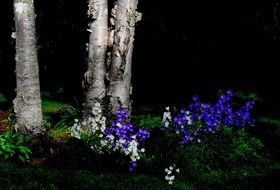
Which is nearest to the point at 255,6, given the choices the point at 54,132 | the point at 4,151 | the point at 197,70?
the point at 197,70

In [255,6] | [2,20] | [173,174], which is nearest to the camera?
[173,174]

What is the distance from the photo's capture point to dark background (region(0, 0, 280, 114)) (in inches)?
543

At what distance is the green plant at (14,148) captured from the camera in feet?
26.7

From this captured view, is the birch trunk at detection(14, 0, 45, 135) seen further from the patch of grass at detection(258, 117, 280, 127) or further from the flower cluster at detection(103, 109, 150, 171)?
the patch of grass at detection(258, 117, 280, 127)

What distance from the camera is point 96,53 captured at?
945 centimetres

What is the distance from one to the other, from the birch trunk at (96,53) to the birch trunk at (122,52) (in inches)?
10.7

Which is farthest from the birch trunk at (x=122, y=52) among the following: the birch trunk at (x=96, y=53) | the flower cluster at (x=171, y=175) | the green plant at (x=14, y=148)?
the flower cluster at (x=171, y=175)

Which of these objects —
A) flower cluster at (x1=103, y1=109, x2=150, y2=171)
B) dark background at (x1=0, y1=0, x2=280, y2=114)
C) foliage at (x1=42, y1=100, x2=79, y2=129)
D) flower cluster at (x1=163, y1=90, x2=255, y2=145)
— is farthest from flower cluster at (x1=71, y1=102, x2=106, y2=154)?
dark background at (x1=0, y1=0, x2=280, y2=114)

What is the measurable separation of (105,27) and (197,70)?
5.62 metres

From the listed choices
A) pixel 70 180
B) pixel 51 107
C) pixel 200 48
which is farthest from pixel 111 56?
pixel 200 48

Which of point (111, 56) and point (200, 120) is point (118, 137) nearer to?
point (200, 120)

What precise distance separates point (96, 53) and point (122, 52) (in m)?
0.61

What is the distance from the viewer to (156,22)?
557 inches

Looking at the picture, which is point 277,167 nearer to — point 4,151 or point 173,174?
point 173,174
